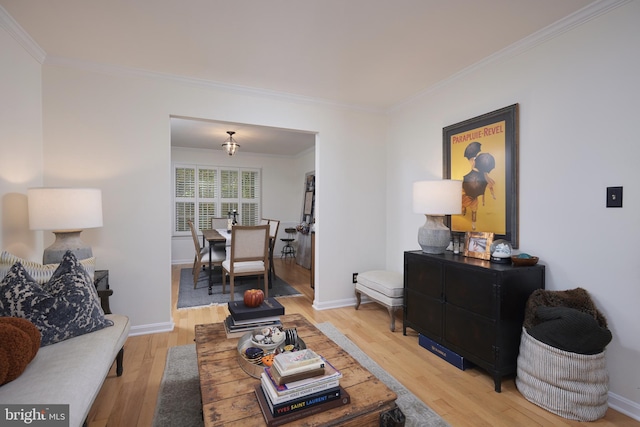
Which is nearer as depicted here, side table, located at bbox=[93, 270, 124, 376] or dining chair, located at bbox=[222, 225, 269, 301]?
side table, located at bbox=[93, 270, 124, 376]

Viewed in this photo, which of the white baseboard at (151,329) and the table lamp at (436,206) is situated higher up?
the table lamp at (436,206)

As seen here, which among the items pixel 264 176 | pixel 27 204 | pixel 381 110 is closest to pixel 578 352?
pixel 381 110

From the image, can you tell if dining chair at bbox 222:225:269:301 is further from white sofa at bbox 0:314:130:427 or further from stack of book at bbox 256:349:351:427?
stack of book at bbox 256:349:351:427

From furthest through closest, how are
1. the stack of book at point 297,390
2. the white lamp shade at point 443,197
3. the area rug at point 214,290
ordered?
the area rug at point 214,290 → the white lamp shade at point 443,197 → the stack of book at point 297,390

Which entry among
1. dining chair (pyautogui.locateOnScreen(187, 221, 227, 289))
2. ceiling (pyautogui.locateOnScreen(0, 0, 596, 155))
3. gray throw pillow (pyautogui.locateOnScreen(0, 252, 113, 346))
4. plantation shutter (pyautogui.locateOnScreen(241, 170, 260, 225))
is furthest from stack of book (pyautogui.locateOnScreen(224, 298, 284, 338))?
plantation shutter (pyautogui.locateOnScreen(241, 170, 260, 225))

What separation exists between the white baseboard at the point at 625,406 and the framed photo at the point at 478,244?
1.05 m

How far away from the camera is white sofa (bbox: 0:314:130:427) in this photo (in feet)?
3.84

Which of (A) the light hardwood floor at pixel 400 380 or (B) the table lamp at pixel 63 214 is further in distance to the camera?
(B) the table lamp at pixel 63 214

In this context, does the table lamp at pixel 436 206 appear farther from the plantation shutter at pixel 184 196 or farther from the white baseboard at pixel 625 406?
the plantation shutter at pixel 184 196

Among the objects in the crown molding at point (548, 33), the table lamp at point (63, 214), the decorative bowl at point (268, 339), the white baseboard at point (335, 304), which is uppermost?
the crown molding at point (548, 33)

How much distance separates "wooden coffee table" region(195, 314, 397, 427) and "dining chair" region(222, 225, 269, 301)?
6.85ft

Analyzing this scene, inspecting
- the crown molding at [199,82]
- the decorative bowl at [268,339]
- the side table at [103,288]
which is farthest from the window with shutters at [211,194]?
the decorative bowl at [268,339]

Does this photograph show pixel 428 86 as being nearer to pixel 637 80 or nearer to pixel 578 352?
pixel 637 80

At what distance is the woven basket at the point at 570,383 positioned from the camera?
1719 mm
